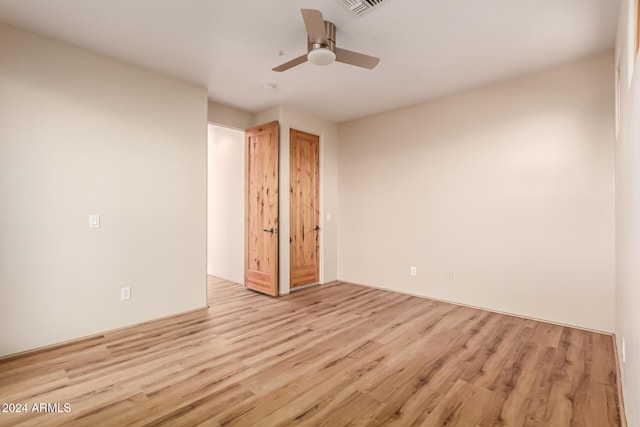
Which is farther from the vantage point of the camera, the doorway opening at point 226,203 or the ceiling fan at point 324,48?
the doorway opening at point 226,203

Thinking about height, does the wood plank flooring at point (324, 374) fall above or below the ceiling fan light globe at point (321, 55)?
below

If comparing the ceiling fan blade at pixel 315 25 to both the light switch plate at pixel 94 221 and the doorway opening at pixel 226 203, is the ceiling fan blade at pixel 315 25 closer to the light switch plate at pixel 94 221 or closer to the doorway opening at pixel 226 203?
the light switch plate at pixel 94 221

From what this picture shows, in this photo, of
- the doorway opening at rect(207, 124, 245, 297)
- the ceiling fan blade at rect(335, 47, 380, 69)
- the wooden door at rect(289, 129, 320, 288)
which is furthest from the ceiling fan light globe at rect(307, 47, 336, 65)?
the doorway opening at rect(207, 124, 245, 297)

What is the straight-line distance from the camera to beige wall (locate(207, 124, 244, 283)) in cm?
519

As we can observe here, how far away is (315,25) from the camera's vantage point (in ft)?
7.32

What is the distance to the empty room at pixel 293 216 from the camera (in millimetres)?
2057

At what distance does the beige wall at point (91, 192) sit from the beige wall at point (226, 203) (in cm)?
138

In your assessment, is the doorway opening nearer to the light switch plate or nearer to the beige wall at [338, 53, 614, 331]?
the beige wall at [338, 53, 614, 331]

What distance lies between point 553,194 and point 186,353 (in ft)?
13.1

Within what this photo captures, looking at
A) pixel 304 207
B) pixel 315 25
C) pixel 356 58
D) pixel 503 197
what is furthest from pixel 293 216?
pixel 315 25

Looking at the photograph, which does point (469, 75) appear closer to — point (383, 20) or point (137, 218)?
point (383, 20)

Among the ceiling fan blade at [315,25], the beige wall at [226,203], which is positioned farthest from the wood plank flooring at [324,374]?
the ceiling fan blade at [315,25]

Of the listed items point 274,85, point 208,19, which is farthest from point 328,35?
point 274,85

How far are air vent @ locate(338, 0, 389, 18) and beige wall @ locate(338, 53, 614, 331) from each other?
2.27 meters
